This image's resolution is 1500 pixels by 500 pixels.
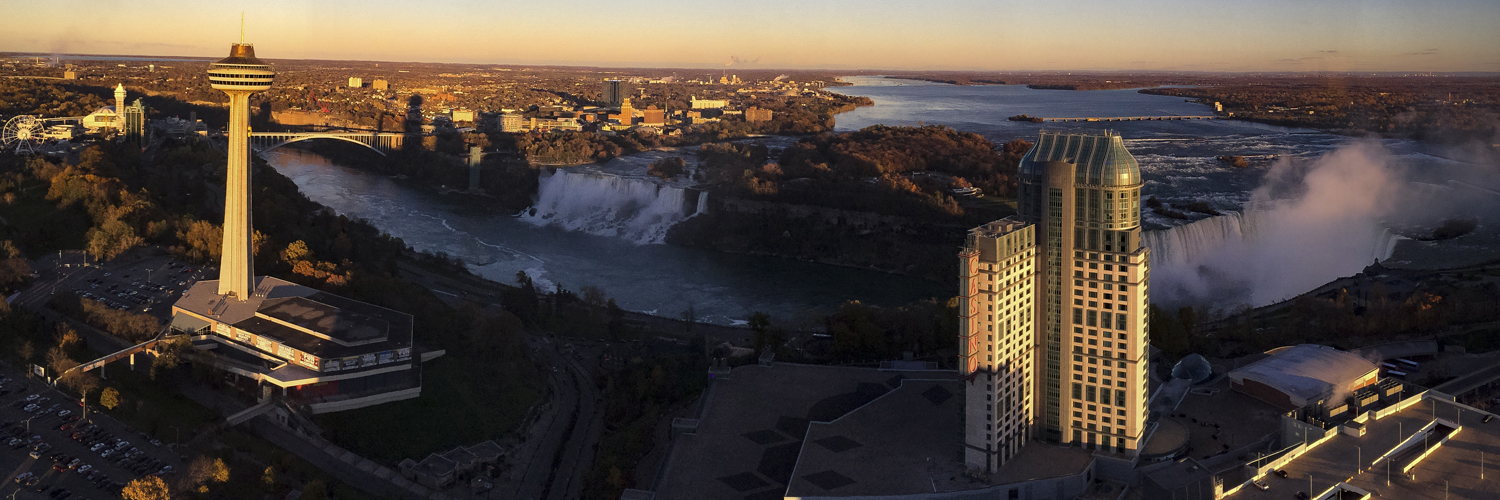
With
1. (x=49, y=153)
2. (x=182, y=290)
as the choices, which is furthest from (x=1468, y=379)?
(x=49, y=153)

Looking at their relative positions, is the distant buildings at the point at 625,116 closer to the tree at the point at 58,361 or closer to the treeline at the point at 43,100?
the treeline at the point at 43,100

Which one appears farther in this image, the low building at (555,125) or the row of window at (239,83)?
the low building at (555,125)

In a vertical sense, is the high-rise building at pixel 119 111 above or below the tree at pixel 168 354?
above

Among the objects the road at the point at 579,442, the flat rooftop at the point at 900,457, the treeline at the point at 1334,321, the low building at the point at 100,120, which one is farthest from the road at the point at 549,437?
the low building at the point at 100,120

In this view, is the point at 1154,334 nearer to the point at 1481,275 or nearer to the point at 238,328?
the point at 1481,275

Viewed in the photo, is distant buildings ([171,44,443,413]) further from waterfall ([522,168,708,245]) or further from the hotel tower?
waterfall ([522,168,708,245])

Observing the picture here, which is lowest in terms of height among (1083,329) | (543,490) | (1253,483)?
(543,490)

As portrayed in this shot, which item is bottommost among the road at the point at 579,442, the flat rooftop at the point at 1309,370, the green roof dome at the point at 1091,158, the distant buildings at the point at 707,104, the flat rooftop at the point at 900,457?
the road at the point at 579,442

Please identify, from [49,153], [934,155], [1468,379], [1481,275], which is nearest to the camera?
[1468,379]
